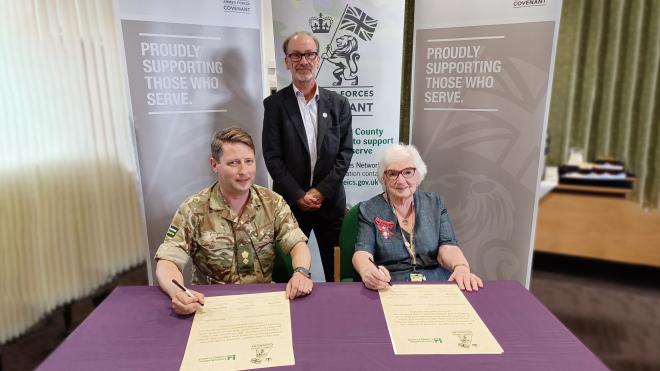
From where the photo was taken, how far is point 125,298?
142 centimetres

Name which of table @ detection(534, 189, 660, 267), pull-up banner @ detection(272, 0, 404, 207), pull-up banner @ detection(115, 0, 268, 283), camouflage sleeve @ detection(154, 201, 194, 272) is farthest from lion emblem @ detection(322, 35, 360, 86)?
table @ detection(534, 189, 660, 267)

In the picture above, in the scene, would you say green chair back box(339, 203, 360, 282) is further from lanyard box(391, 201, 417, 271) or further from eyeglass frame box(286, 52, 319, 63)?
eyeglass frame box(286, 52, 319, 63)

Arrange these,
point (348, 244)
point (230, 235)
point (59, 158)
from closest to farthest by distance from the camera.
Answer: point (230, 235), point (348, 244), point (59, 158)

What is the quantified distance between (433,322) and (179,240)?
100cm

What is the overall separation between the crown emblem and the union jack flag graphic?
0.25 ft

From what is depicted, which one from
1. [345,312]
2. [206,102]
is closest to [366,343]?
[345,312]

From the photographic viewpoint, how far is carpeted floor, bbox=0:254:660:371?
249 centimetres

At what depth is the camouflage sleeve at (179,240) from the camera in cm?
155

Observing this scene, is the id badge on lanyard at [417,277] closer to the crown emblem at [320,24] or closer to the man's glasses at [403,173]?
the man's glasses at [403,173]

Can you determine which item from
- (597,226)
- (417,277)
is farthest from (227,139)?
(597,226)

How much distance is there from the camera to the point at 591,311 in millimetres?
3033

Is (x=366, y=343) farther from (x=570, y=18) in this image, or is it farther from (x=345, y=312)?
(x=570, y=18)

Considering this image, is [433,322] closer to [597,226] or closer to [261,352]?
[261,352]

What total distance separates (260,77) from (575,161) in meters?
3.02
